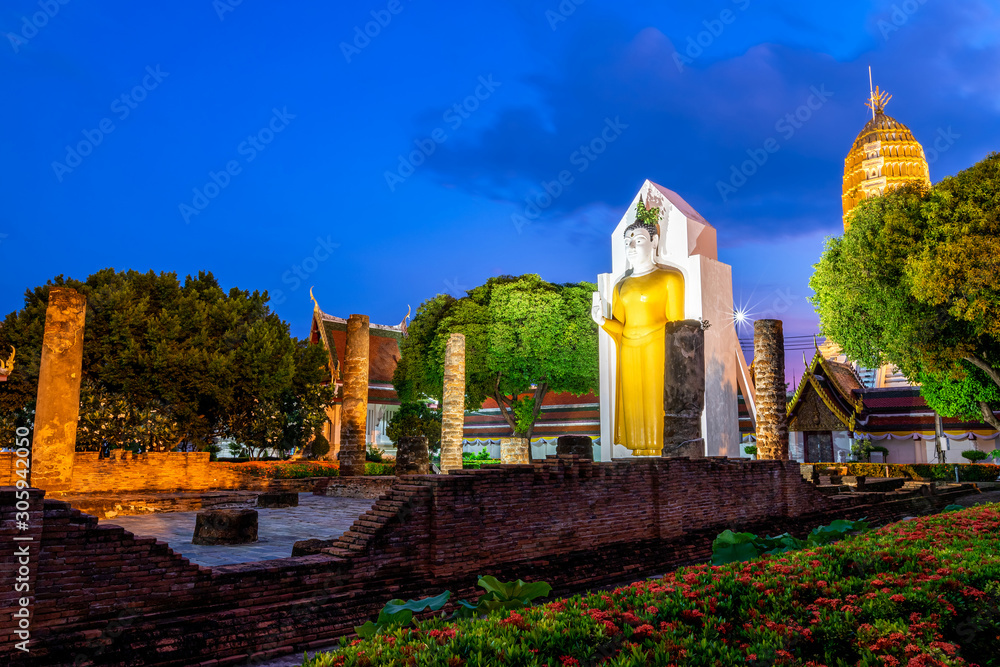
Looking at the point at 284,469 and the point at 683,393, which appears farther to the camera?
the point at 284,469

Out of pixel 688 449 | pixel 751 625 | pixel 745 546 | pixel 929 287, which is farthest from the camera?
pixel 929 287

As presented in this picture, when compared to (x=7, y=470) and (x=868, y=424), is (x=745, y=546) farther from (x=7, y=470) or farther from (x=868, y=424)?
(x=868, y=424)

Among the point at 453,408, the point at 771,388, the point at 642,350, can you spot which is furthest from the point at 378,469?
the point at 771,388

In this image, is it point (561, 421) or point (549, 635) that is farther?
point (561, 421)

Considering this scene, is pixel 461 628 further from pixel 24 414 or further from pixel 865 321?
pixel 24 414

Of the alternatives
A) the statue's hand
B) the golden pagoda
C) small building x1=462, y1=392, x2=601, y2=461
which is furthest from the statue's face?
the golden pagoda

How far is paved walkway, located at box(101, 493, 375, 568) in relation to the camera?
8.62m

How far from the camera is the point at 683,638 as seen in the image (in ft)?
13.5

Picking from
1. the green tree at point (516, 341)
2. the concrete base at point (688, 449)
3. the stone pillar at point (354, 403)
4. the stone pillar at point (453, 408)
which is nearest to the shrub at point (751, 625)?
the concrete base at point (688, 449)

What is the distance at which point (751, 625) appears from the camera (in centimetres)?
429

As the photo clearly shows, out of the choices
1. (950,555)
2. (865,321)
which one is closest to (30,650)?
(950,555)

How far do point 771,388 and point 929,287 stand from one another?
409 centimetres

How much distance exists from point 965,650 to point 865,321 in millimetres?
16806

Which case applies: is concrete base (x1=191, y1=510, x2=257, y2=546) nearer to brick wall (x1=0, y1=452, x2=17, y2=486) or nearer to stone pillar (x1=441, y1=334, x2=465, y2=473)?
brick wall (x1=0, y1=452, x2=17, y2=486)
